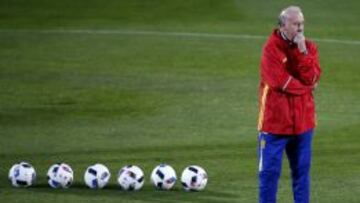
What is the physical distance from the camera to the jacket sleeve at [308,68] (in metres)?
12.6

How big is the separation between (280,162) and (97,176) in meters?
3.13

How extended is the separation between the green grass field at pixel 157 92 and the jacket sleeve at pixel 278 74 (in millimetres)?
2476

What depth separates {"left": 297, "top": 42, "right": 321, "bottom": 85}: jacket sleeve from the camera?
496 inches

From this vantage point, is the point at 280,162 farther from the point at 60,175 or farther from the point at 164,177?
the point at 60,175

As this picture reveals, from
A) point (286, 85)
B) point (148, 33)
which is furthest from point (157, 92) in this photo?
point (286, 85)

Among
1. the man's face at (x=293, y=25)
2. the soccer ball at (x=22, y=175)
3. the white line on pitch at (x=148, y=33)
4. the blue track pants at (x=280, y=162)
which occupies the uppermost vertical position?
the white line on pitch at (x=148, y=33)

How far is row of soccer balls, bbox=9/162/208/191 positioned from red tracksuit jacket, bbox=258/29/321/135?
2450 millimetres

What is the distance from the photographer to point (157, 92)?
23.0 meters

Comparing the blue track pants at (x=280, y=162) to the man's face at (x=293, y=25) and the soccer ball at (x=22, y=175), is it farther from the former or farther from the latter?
the soccer ball at (x=22, y=175)

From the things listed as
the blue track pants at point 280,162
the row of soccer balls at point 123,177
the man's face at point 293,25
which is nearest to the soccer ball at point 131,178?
the row of soccer balls at point 123,177

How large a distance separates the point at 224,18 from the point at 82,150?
15.2 meters

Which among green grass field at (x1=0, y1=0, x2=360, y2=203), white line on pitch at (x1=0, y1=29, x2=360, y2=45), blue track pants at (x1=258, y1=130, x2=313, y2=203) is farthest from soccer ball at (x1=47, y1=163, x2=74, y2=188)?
white line on pitch at (x1=0, y1=29, x2=360, y2=45)

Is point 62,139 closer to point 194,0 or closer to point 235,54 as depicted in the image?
point 235,54

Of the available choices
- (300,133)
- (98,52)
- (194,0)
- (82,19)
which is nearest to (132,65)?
(98,52)
